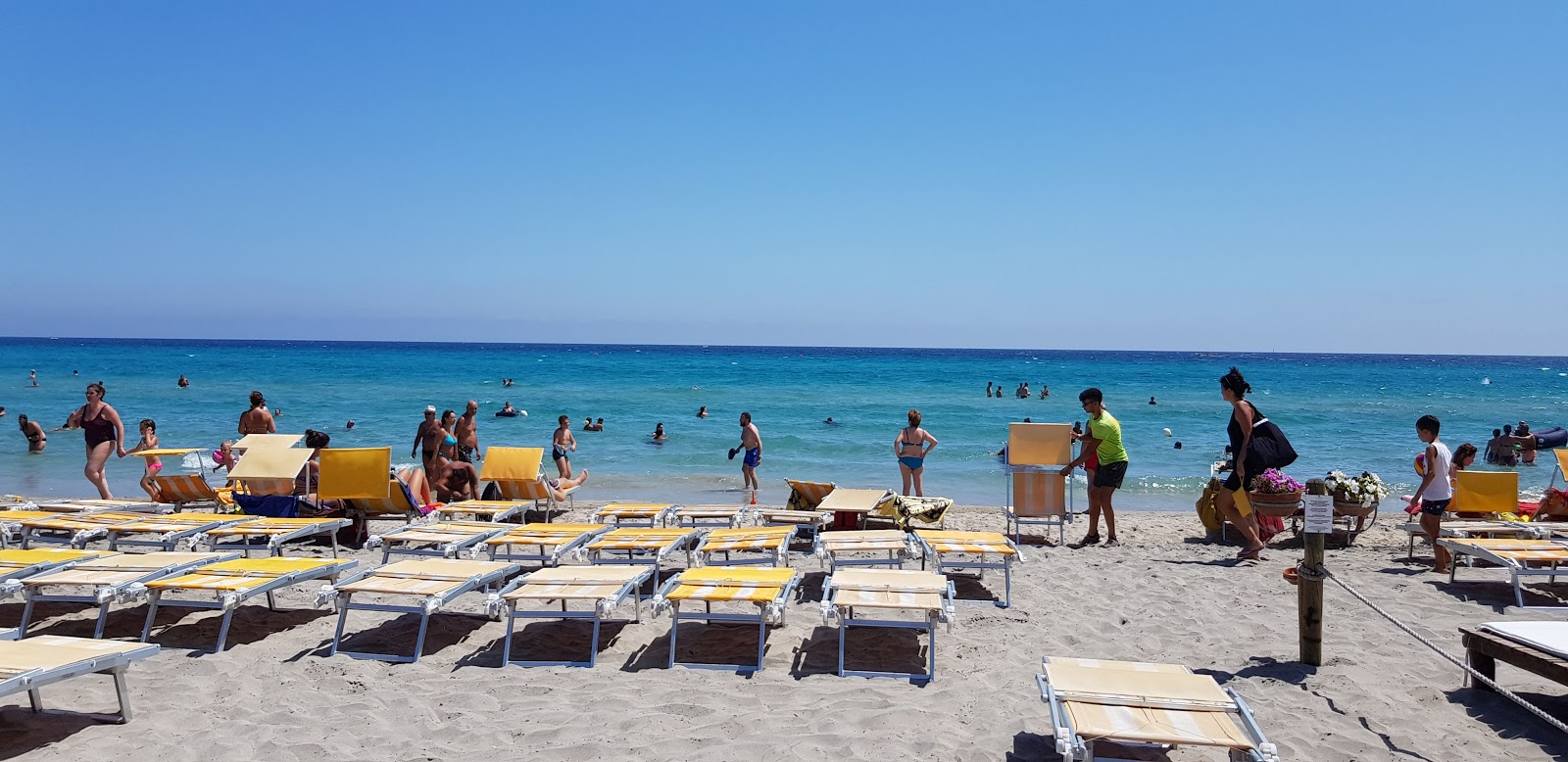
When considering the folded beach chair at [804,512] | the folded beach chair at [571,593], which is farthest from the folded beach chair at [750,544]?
the folded beach chair at [804,512]

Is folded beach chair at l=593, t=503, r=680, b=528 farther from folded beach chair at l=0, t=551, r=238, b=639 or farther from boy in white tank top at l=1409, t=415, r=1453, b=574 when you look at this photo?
boy in white tank top at l=1409, t=415, r=1453, b=574

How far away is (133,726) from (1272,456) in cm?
723

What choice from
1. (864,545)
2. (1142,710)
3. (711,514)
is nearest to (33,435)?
(711,514)

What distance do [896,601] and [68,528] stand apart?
22.5 ft

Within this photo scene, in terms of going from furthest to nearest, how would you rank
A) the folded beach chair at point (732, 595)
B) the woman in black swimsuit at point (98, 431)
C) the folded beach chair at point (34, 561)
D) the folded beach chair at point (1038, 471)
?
1. the woman in black swimsuit at point (98, 431)
2. the folded beach chair at point (1038, 471)
3. the folded beach chair at point (34, 561)
4. the folded beach chair at point (732, 595)

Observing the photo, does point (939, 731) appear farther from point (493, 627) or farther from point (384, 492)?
point (384, 492)

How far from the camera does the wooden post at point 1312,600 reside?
14.2 ft

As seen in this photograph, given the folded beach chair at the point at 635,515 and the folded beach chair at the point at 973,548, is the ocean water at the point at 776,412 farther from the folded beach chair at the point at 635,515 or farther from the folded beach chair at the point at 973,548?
the folded beach chair at the point at 973,548

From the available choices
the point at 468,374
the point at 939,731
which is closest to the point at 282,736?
the point at 939,731

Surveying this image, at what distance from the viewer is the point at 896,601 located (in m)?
4.59

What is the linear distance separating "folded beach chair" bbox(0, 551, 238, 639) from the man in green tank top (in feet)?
23.0

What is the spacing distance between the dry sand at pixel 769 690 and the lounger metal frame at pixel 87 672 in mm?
81

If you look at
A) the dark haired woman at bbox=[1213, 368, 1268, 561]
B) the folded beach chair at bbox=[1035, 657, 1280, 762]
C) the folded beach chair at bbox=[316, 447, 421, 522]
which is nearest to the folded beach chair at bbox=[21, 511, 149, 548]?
the folded beach chair at bbox=[316, 447, 421, 522]

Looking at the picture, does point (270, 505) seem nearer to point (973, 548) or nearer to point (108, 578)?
point (108, 578)
